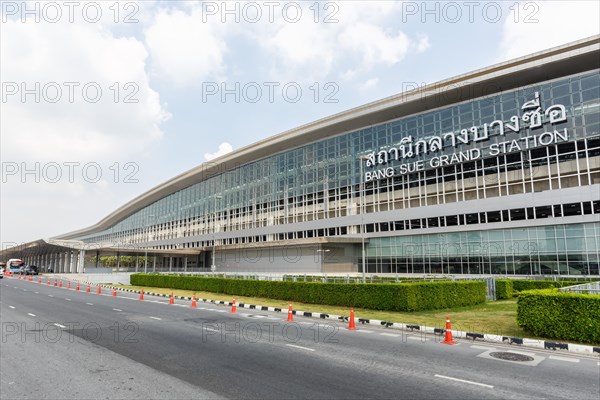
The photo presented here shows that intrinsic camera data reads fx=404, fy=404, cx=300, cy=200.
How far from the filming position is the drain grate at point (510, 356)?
988 centimetres

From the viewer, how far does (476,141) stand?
135 feet

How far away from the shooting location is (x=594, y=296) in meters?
11.5

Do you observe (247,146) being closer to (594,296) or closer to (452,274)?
(452,274)

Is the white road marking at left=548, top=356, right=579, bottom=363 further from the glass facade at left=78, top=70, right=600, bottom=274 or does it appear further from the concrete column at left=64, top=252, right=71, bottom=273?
the concrete column at left=64, top=252, right=71, bottom=273

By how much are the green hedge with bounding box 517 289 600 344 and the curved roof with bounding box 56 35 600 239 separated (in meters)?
33.5

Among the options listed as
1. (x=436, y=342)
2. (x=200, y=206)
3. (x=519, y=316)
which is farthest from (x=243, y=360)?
(x=200, y=206)

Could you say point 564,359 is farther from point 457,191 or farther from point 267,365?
point 457,191

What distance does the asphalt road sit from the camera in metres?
6.95

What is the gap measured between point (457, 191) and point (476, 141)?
5.40 m

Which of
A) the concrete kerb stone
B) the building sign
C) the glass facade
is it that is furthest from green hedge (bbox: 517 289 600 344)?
the building sign

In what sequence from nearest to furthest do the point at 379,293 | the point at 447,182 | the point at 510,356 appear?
the point at 510,356 → the point at 379,293 → the point at 447,182

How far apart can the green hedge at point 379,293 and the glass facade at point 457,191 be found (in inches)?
281

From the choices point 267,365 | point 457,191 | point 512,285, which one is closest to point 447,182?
point 457,191

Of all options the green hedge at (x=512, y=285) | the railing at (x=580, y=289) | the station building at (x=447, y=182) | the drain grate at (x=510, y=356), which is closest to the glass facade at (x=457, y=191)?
the station building at (x=447, y=182)
